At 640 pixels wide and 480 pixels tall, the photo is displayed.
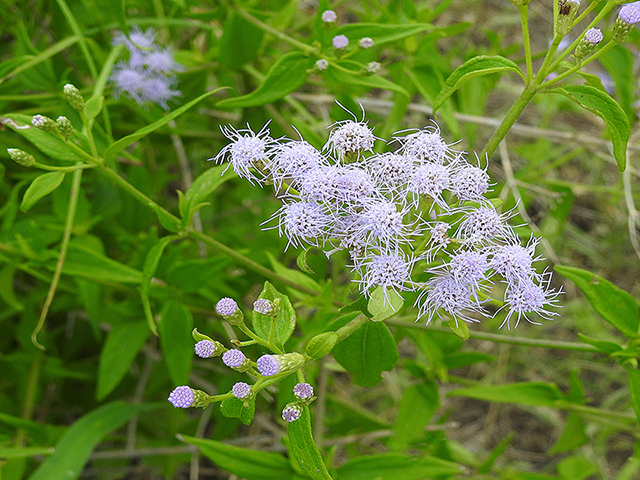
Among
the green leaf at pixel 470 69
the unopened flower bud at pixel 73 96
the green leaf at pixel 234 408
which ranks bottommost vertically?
the green leaf at pixel 234 408

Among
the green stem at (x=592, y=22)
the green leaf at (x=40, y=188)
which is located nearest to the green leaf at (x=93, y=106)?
the green leaf at (x=40, y=188)

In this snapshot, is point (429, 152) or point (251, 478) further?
point (251, 478)

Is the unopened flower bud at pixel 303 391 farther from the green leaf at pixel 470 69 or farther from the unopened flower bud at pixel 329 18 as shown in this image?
the unopened flower bud at pixel 329 18

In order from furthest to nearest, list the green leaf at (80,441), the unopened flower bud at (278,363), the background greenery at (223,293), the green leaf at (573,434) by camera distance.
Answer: the green leaf at (573,434) < the green leaf at (80,441) < the background greenery at (223,293) < the unopened flower bud at (278,363)

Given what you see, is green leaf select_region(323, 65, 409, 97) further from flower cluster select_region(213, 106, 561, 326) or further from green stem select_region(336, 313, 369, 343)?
green stem select_region(336, 313, 369, 343)

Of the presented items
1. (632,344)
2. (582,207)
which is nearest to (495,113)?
(582,207)

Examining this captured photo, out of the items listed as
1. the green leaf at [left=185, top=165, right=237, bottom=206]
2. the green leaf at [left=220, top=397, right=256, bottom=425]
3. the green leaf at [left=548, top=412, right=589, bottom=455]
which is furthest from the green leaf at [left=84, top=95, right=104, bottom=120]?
the green leaf at [left=548, top=412, right=589, bottom=455]

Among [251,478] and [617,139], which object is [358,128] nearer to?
[617,139]

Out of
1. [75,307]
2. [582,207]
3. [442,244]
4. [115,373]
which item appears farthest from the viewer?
[582,207]
